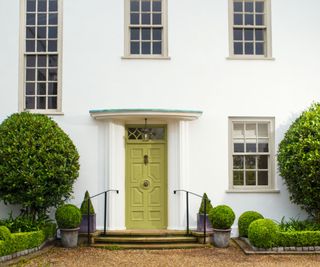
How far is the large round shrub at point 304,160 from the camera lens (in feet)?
43.1

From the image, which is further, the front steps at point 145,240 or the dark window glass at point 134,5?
the dark window glass at point 134,5

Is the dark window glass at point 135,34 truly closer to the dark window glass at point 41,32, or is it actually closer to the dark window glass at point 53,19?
the dark window glass at point 53,19

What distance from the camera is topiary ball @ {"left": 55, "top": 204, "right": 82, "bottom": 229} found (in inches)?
508

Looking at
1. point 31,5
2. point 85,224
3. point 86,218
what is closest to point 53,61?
point 31,5

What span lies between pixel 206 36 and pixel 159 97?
2.05 m

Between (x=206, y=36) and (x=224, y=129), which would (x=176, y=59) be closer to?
(x=206, y=36)

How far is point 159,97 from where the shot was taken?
14367 mm

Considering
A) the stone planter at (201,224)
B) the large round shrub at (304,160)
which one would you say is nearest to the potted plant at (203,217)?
the stone planter at (201,224)

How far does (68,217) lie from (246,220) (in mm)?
4334

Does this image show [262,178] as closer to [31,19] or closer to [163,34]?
[163,34]

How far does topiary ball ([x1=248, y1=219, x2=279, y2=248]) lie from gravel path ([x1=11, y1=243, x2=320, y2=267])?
33 cm

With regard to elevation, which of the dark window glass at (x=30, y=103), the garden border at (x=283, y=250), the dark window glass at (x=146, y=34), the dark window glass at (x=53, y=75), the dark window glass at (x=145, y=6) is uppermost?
the dark window glass at (x=145, y=6)

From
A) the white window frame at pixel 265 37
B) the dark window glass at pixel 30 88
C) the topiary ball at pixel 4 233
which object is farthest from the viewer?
the white window frame at pixel 265 37

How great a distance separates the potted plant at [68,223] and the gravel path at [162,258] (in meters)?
0.27
